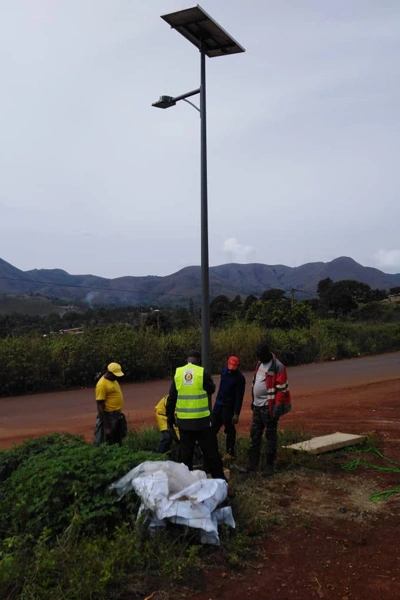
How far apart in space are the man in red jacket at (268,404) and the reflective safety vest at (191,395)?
1.10 m

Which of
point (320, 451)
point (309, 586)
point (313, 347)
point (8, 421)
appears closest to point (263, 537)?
point (309, 586)

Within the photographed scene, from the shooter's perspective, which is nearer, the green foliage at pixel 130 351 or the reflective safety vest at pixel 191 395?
the reflective safety vest at pixel 191 395

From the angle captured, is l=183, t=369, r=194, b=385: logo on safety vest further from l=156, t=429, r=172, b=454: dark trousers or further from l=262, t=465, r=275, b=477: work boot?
l=262, t=465, r=275, b=477: work boot

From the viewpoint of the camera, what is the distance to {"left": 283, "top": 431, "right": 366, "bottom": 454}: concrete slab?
791 cm

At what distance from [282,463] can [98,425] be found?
98.4 inches

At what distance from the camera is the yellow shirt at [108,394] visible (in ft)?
24.8

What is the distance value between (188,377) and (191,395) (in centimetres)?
21

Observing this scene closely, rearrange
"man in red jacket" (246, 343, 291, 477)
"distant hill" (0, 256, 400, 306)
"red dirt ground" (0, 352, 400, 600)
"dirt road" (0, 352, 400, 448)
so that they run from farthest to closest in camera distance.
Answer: "distant hill" (0, 256, 400, 306)
"dirt road" (0, 352, 400, 448)
"man in red jacket" (246, 343, 291, 477)
"red dirt ground" (0, 352, 400, 600)

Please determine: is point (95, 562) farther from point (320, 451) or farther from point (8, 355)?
point (8, 355)

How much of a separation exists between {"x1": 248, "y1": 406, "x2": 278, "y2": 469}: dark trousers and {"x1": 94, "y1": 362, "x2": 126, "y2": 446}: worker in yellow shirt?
1767 millimetres

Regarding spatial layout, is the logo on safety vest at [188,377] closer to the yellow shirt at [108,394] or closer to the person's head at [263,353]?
the person's head at [263,353]

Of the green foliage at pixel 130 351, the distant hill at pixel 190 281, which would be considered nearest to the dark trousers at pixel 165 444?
the green foliage at pixel 130 351

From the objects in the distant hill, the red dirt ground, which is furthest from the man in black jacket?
the distant hill

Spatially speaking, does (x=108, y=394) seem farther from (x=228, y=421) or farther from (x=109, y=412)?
(x=228, y=421)
